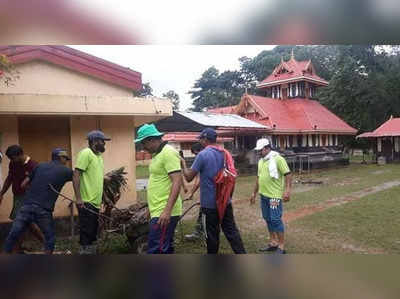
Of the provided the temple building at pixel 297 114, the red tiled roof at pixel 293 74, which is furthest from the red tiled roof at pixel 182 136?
the red tiled roof at pixel 293 74

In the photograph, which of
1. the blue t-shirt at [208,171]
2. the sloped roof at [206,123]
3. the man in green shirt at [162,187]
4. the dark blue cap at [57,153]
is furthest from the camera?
the sloped roof at [206,123]

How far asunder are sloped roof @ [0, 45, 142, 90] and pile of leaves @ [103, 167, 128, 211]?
3.16ft

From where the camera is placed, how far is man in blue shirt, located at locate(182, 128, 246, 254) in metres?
3.12

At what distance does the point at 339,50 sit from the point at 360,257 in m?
2.28

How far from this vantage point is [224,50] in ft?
12.3

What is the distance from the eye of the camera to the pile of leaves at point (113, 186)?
3.69 metres

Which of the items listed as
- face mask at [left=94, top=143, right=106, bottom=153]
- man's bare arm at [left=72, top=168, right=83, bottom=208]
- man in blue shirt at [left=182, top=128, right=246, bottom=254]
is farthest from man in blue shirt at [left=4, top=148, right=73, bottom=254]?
man in blue shirt at [left=182, top=128, right=246, bottom=254]

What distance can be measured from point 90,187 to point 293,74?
2.67 metres

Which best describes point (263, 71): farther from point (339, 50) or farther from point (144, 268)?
point (144, 268)

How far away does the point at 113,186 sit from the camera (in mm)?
3803

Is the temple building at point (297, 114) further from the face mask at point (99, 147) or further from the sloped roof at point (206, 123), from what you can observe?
the face mask at point (99, 147)

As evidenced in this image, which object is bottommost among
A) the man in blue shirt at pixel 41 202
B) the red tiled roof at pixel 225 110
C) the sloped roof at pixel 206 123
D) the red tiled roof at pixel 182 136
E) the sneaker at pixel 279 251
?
the sneaker at pixel 279 251

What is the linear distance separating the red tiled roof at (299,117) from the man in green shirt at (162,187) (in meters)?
1.82

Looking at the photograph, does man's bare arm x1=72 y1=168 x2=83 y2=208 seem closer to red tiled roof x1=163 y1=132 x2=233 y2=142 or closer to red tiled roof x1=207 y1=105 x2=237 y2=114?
red tiled roof x1=163 y1=132 x2=233 y2=142
